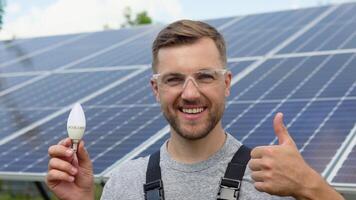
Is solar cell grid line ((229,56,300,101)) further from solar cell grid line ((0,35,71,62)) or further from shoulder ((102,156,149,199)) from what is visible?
solar cell grid line ((0,35,71,62))

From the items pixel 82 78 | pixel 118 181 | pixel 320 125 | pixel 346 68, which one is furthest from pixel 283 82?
pixel 118 181

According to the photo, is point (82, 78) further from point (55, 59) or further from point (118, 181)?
point (118, 181)

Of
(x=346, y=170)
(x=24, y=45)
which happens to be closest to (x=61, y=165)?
(x=346, y=170)

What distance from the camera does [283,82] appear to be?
9.13m

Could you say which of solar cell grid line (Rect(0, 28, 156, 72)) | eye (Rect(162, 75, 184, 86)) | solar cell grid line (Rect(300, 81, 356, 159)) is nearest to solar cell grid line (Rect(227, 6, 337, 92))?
solar cell grid line (Rect(300, 81, 356, 159))

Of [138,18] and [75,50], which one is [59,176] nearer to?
[75,50]

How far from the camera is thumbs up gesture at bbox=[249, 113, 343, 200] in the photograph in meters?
2.56

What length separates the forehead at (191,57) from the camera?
294cm

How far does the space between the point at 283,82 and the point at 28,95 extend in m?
4.75

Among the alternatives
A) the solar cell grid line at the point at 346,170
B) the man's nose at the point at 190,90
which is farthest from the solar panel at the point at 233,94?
the man's nose at the point at 190,90

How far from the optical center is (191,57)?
2949mm

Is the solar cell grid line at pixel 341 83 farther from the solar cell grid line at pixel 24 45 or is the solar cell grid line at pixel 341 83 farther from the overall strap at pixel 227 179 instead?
the solar cell grid line at pixel 24 45

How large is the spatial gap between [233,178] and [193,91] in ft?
1.37

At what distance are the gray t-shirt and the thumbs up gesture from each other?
0.25 meters
